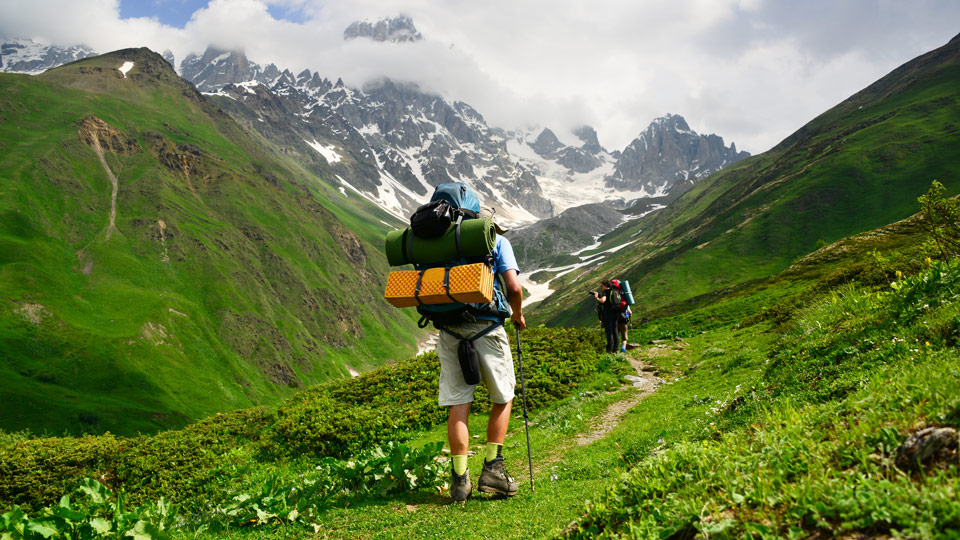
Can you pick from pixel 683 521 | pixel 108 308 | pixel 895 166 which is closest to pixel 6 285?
pixel 108 308

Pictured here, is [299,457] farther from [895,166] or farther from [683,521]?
[895,166]

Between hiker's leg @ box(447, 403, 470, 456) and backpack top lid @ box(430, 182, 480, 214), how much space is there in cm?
352

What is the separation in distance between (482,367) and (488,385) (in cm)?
36

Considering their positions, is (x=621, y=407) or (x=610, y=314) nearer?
(x=621, y=407)

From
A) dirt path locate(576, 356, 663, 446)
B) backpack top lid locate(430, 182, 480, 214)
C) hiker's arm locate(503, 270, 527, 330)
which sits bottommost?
dirt path locate(576, 356, 663, 446)

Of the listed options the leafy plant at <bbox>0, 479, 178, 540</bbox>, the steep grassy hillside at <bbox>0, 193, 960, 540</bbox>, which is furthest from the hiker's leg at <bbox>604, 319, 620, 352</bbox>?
the leafy plant at <bbox>0, 479, 178, 540</bbox>

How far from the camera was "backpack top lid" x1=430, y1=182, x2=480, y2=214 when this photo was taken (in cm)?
884

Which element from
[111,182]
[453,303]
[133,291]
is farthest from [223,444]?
[111,182]

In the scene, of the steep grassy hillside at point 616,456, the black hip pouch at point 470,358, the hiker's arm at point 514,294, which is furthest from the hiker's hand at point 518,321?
the steep grassy hillside at point 616,456

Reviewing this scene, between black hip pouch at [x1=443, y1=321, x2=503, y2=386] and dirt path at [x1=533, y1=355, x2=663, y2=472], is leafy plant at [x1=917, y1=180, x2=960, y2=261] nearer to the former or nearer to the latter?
dirt path at [x1=533, y1=355, x2=663, y2=472]

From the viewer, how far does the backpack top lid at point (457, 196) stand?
8836mm

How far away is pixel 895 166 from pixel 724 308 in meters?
169

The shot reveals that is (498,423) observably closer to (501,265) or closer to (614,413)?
(501,265)

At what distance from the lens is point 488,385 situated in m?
8.40
